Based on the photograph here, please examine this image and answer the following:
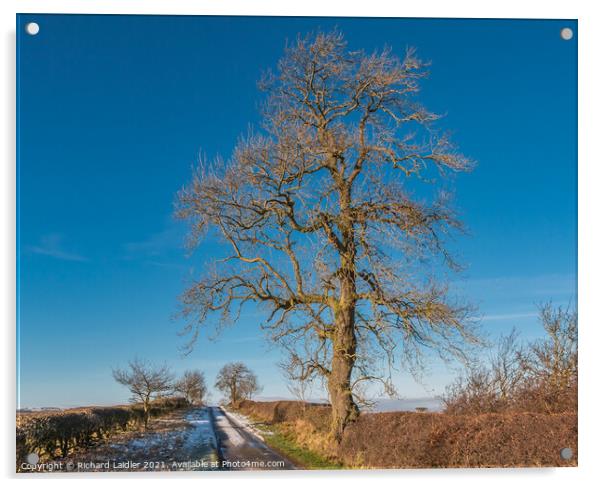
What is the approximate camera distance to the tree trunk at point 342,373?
1100cm

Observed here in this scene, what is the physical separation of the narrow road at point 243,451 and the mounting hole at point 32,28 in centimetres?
580

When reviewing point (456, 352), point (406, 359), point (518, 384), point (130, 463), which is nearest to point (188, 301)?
point (130, 463)

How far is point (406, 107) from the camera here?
1075 centimetres

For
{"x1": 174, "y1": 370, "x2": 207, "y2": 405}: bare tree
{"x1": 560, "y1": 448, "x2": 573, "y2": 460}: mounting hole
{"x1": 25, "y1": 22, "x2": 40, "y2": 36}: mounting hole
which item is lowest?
{"x1": 560, "y1": 448, "x2": 573, "y2": 460}: mounting hole

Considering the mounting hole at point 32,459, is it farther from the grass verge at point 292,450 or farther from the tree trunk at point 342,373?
the tree trunk at point 342,373

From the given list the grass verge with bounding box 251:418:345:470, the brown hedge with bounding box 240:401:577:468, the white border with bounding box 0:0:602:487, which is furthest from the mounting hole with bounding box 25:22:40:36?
the brown hedge with bounding box 240:401:577:468

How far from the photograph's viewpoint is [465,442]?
10.0 m

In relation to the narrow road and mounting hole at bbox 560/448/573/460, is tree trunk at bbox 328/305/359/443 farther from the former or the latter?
mounting hole at bbox 560/448/573/460

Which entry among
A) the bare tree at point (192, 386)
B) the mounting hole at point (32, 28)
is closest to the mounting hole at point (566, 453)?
the bare tree at point (192, 386)

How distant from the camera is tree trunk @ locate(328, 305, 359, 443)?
36.1 ft

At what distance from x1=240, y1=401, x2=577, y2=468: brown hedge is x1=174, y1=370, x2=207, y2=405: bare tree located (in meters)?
2.12
